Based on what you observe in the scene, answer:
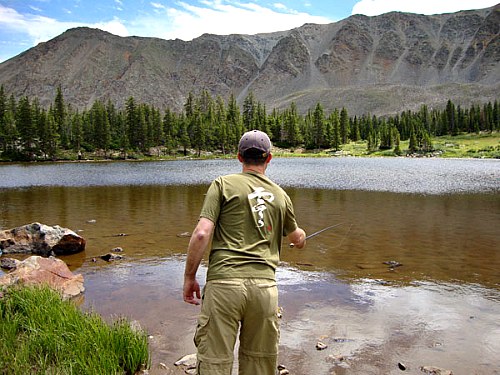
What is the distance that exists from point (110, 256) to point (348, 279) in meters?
7.58

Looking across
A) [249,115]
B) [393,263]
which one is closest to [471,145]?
[249,115]

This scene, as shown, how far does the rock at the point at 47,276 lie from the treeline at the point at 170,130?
104 metres

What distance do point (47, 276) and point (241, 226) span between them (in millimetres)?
7660

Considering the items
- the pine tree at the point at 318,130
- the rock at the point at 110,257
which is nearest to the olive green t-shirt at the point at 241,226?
the rock at the point at 110,257

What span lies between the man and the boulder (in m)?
11.6

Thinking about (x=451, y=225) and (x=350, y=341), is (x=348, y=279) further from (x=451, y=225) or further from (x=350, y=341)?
(x=451, y=225)

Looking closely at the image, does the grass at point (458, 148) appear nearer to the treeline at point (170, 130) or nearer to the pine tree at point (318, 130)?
the treeline at point (170, 130)

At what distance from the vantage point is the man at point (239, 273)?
4.25 metres

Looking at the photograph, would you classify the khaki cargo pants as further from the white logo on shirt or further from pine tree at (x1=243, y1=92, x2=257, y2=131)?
pine tree at (x1=243, y1=92, x2=257, y2=131)

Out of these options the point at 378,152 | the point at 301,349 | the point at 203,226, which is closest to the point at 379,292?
the point at 301,349

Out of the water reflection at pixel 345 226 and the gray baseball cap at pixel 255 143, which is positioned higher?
the gray baseball cap at pixel 255 143

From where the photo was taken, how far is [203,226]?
430 cm

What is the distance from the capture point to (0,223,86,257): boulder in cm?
1467

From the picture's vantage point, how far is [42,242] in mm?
14742
